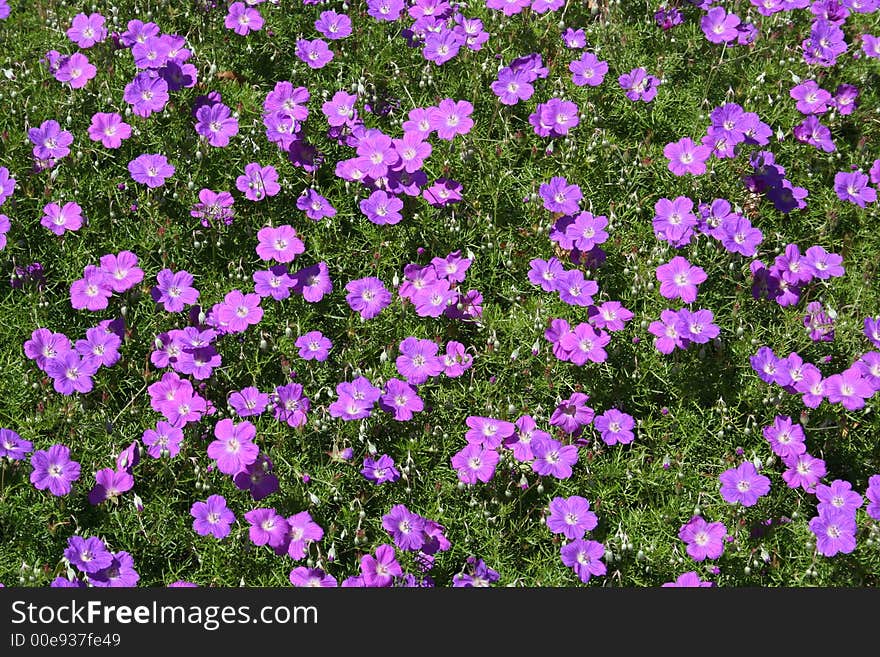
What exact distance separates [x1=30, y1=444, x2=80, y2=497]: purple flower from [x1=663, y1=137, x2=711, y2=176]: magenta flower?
328 cm

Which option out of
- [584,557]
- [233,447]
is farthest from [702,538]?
[233,447]

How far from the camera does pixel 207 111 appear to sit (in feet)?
16.6

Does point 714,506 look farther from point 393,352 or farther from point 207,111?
point 207,111

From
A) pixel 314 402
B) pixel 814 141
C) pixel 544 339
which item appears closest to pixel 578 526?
pixel 544 339

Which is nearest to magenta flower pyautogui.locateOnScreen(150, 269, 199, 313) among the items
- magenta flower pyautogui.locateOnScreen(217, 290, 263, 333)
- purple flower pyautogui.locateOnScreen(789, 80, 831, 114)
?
magenta flower pyautogui.locateOnScreen(217, 290, 263, 333)

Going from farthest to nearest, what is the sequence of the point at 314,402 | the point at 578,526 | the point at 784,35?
the point at 784,35 → the point at 314,402 → the point at 578,526

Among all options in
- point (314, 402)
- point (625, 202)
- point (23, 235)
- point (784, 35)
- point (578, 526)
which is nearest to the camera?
point (578, 526)

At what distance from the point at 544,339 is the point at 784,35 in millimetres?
2814

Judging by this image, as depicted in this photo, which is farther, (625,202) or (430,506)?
(625,202)

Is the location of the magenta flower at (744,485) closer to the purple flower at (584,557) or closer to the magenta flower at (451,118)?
the purple flower at (584,557)

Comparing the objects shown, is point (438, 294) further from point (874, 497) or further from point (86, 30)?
point (86, 30)

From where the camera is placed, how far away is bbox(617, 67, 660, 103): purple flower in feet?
18.0

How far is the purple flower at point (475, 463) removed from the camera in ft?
13.7

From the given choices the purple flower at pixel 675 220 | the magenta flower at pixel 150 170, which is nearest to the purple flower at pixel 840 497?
the purple flower at pixel 675 220
